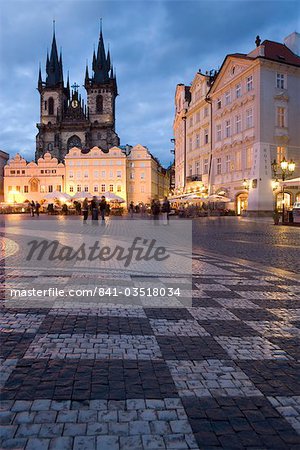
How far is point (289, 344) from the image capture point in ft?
11.6

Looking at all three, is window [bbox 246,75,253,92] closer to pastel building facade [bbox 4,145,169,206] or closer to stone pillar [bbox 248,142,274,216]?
stone pillar [bbox 248,142,274,216]

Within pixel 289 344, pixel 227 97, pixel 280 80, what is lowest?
pixel 289 344

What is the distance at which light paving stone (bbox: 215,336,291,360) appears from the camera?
3223 mm

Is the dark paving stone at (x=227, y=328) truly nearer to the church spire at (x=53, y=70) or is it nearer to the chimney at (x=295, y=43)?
the chimney at (x=295, y=43)

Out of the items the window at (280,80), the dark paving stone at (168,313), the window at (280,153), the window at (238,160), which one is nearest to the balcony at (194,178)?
the window at (238,160)

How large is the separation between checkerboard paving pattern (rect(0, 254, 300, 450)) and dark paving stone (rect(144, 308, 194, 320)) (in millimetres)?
11

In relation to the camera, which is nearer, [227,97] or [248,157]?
[248,157]

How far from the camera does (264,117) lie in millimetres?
32969

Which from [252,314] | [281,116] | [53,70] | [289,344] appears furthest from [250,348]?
[53,70]

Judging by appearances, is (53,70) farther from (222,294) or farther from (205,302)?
(205,302)

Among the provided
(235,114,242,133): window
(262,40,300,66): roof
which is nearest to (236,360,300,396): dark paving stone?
(262,40,300,66): roof

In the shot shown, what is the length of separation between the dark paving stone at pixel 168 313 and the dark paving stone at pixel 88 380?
1315 mm

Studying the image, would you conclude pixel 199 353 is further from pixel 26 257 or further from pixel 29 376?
pixel 26 257

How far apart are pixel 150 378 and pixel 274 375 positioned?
0.87 metres
